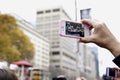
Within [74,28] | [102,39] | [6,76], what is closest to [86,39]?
[102,39]

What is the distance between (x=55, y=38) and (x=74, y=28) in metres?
105

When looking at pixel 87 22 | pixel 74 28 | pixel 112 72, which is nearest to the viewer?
pixel 87 22

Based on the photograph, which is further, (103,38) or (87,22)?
(87,22)

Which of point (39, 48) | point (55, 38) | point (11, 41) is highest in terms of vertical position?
point (55, 38)

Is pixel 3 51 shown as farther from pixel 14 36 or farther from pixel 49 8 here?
pixel 49 8

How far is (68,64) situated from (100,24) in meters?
110

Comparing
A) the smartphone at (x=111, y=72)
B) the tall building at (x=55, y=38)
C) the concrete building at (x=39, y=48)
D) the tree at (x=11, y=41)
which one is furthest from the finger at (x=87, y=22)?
the tall building at (x=55, y=38)

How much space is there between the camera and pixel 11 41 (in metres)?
38.8

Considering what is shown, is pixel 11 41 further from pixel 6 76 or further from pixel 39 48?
pixel 39 48

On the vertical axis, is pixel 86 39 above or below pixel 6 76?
above

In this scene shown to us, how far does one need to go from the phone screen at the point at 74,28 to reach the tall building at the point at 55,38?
9889 centimetres

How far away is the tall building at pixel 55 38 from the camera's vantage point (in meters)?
103

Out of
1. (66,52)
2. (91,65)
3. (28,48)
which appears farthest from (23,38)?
(91,65)

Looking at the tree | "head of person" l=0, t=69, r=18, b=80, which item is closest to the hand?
"head of person" l=0, t=69, r=18, b=80
